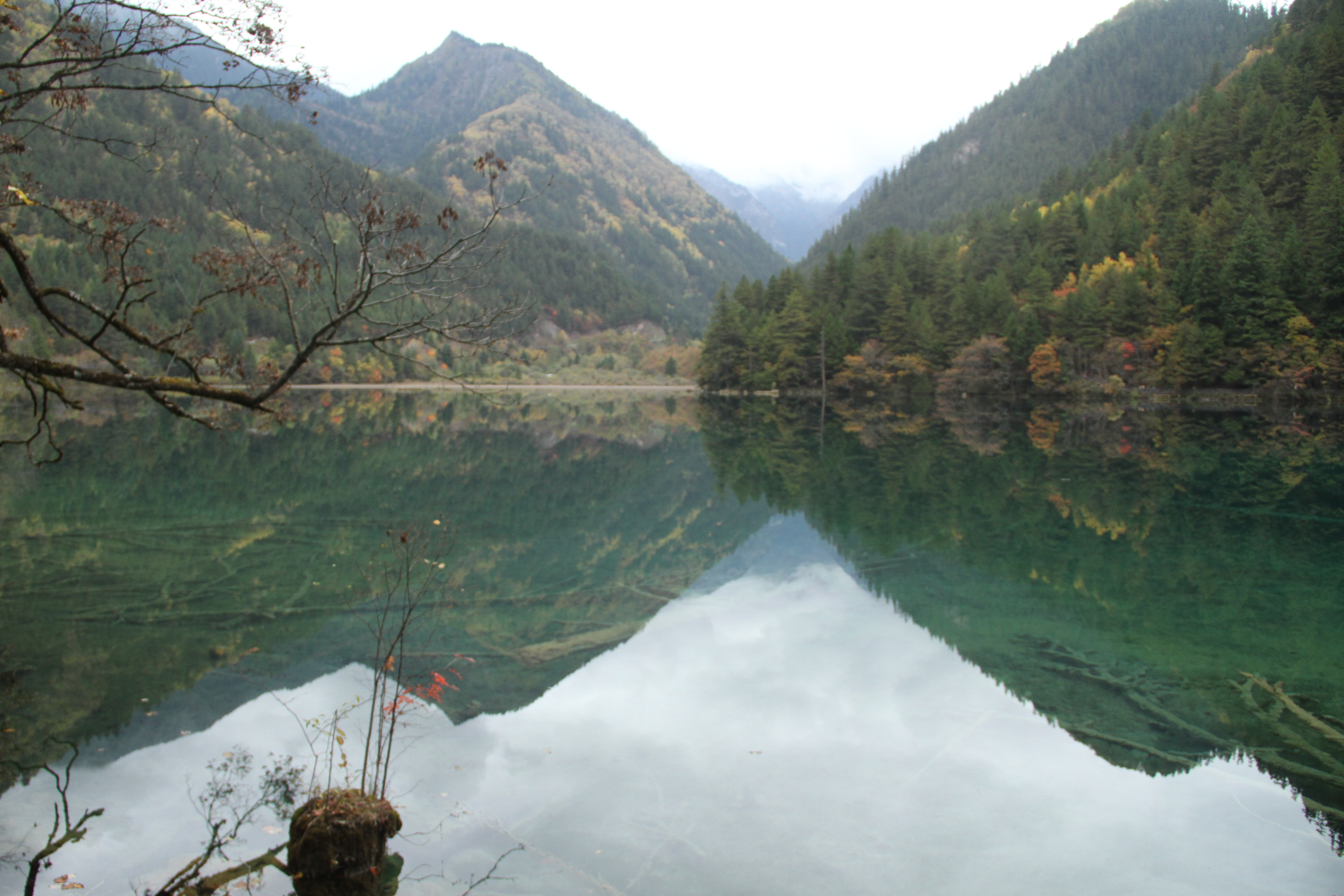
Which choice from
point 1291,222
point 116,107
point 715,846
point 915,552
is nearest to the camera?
point 715,846

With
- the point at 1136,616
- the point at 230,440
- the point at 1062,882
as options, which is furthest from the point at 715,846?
the point at 230,440

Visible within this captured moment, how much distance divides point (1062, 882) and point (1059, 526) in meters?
12.5

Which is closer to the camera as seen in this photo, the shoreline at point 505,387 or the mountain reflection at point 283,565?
the mountain reflection at point 283,565

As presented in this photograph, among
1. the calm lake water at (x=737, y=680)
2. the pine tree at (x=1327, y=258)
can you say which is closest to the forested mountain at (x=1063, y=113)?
the pine tree at (x=1327, y=258)

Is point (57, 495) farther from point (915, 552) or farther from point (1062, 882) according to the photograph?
point (1062, 882)

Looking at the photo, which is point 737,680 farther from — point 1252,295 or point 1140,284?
point 1140,284

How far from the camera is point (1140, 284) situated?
204 ft

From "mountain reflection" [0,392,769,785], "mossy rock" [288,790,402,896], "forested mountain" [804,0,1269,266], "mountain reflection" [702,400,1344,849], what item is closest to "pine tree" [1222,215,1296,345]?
"mountain reflection" [702,400,1344,849]

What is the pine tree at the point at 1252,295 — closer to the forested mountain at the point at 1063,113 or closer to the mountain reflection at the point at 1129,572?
Answer: the mountain reflection at the point at 1129,572

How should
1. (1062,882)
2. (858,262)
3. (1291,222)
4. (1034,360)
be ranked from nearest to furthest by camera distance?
(1062,882), (1291,222), (1034,360), (858,262)

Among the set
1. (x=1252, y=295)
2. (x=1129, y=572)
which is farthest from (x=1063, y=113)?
(x=1129, y=572)

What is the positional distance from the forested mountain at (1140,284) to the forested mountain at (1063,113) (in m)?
61.5

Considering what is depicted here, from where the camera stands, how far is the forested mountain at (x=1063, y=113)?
158 metres

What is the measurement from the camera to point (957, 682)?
891cm
